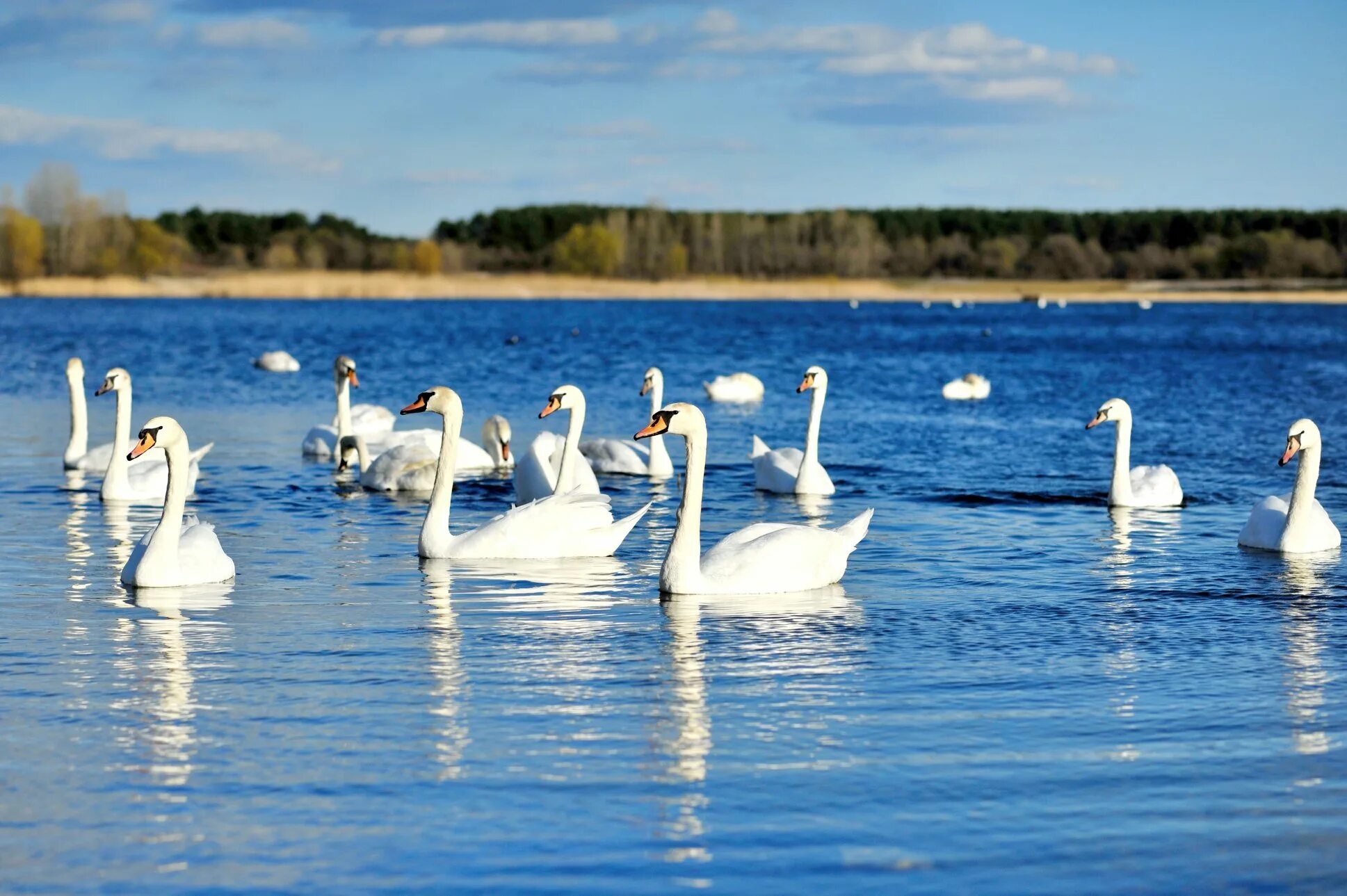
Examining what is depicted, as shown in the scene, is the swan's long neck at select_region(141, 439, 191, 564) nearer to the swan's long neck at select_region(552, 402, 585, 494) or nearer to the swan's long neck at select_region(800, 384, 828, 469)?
the swan's long neck at select_region(552, 402, 585, 494)

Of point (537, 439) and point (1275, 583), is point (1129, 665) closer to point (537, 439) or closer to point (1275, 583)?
point (1275, 583)

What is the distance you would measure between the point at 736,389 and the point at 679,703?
869 inches

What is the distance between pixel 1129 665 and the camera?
8578 millimetres

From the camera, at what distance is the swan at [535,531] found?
11.6 metres

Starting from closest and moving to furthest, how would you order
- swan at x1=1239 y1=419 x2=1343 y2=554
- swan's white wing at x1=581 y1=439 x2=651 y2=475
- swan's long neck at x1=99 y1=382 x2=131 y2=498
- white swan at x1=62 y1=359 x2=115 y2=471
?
swan at x1=1239 y1=419 x2=1343 y2=554
swan's long neck at x1=99 y1=382 x2=131 y2=498
white swan at x1=62 y1=359 x2=115 y2=471
swan's white wing at x1=581 y1=439 x2=651 y2=475

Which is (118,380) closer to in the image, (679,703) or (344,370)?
(344,370)

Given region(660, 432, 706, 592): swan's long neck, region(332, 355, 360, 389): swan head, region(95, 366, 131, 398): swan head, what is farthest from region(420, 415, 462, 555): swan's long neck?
region(332, 355, 360, 389): swan head

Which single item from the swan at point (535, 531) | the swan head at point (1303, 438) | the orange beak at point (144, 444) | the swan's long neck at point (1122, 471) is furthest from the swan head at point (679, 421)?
the swan's long neck at point (1122, 471)

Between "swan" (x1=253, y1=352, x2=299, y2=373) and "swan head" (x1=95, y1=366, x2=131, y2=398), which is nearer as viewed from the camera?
"swan head" (x1=95, y1=366, x2=131, y2=398)

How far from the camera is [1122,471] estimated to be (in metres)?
15.1

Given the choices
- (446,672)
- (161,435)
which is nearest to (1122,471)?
(161,435)

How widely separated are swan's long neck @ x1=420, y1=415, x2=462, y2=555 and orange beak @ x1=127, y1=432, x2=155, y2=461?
177 centimetres

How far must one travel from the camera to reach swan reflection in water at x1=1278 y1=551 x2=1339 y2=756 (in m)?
7.33

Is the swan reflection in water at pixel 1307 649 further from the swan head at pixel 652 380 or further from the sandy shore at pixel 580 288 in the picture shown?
the sandy shore at pixel 580 288
